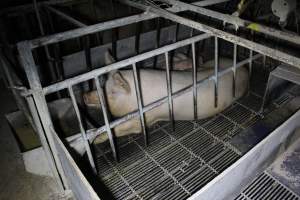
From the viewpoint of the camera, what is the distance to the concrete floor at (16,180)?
103 inches

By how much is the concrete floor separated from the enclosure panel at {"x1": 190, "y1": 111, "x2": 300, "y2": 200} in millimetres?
1602

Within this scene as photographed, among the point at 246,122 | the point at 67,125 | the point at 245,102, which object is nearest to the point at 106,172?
the point at 67,125

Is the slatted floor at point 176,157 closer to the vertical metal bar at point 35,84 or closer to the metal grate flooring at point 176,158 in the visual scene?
the metal grate flooring at point 176,158

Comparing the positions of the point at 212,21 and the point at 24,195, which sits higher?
the point at 212,21

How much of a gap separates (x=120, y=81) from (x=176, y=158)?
36.7 inches

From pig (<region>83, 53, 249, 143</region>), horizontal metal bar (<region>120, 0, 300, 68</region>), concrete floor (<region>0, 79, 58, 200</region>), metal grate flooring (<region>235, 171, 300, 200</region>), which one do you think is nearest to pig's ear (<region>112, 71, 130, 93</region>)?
pig (<region>83, 53, 249, 143</region>)

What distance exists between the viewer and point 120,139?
10.1 feet

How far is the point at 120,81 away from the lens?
2.81m

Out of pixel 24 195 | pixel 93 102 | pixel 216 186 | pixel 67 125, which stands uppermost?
pixel 216 186

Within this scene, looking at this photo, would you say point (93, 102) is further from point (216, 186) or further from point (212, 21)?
point (212, 21)

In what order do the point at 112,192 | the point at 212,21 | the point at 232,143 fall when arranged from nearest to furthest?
the point at 112,192, the point at 232,143, the point at 212,21

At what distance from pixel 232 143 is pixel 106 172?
1270 mm

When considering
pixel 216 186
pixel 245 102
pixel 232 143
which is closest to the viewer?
pixel 216 186

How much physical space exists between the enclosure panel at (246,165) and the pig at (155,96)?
1058 millimetres
